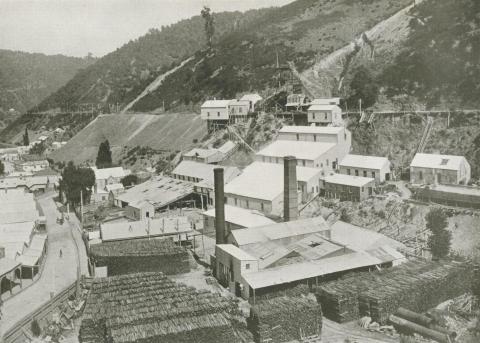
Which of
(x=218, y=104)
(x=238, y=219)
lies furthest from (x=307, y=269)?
(x=218, y=104)

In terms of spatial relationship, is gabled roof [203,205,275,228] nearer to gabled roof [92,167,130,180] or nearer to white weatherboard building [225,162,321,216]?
white weatherboard building [225,162,321,216]

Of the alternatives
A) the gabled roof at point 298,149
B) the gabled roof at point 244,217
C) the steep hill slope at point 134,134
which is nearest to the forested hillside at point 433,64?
the gabled roof at point 298,149

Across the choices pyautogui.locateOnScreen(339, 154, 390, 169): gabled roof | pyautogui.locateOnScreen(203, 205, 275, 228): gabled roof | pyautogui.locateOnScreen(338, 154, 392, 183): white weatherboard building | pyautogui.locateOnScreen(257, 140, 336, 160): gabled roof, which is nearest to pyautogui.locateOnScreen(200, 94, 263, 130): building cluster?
pyautogui.locateOnScreen(257, 140, 336, 160): gabled roof

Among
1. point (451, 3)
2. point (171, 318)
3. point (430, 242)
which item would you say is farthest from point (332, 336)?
point (451, 3)

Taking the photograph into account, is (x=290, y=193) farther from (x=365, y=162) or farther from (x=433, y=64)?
(x=433, y=64)

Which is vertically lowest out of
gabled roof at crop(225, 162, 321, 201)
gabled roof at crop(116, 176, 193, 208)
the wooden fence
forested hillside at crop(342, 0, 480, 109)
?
Result: the wooden fence

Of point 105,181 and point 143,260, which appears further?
point 105,181

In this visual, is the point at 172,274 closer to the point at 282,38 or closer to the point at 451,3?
the point at 451,3

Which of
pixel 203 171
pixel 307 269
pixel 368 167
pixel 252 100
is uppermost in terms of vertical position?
pixel 252 100
